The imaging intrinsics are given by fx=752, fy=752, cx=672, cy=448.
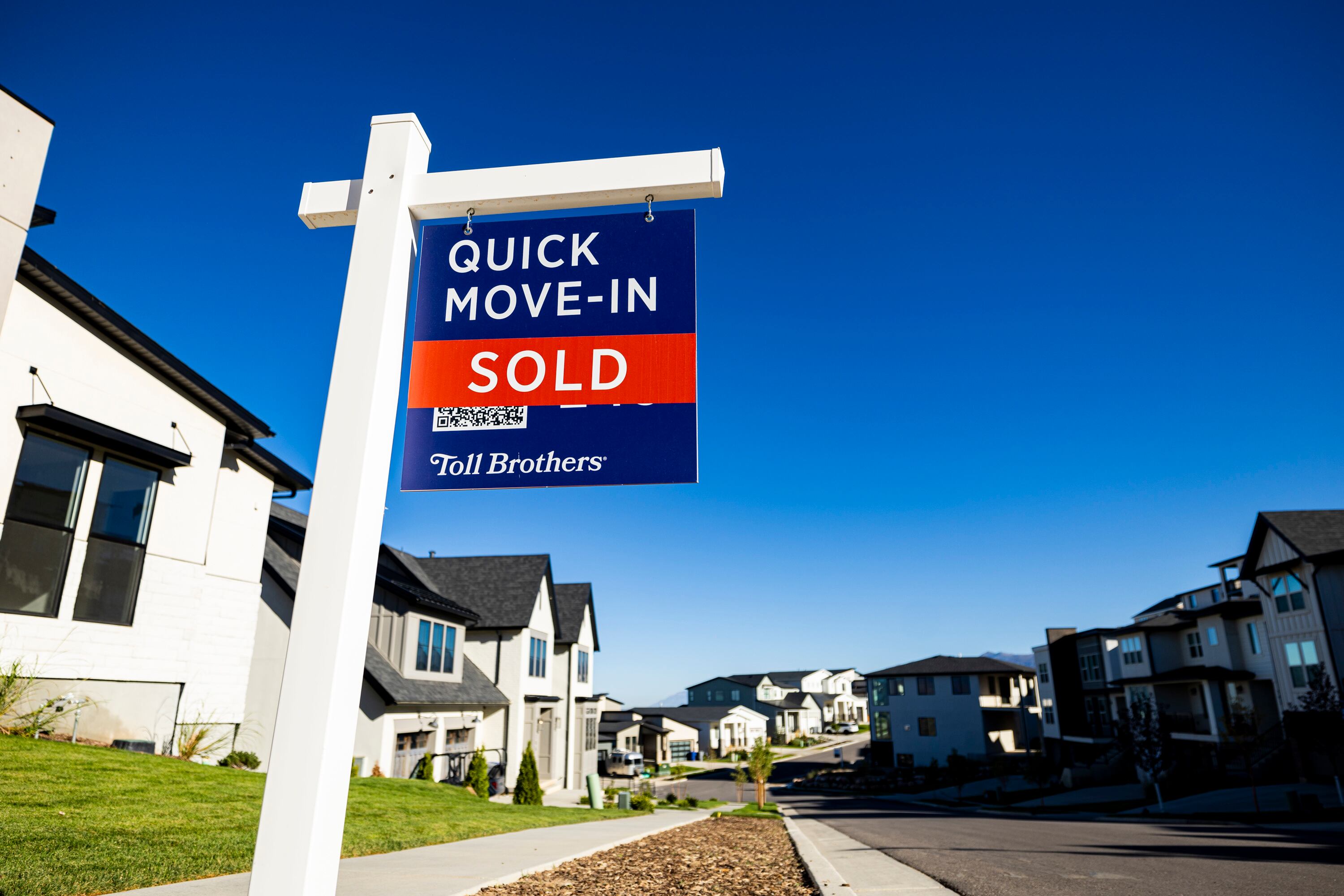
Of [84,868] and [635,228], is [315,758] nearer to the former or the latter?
[635,228]

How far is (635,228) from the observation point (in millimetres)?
3842

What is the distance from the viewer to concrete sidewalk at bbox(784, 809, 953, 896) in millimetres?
8414

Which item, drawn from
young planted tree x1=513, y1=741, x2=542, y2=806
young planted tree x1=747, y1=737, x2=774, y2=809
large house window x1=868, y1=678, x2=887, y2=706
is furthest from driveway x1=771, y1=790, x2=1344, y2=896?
large house window x1=868, y1=678, x2=887, y2=706

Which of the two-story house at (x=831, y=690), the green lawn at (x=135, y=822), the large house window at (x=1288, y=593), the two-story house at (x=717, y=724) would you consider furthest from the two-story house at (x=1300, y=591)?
the two-story house at (x=831, y=690)

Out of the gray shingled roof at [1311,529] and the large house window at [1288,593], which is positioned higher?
the gray shingled roof at [1311,529]

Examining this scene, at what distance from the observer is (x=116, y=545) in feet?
44.9

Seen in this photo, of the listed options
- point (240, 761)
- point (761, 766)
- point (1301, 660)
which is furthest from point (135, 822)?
point (1301, 660)

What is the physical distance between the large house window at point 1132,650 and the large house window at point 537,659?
36.9 meters

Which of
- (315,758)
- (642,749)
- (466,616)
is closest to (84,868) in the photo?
(315,758)

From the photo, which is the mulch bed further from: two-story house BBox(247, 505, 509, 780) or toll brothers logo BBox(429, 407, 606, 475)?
two-story house BBox(247, 505, 509, 780)

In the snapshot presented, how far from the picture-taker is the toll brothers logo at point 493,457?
3574 millimetres

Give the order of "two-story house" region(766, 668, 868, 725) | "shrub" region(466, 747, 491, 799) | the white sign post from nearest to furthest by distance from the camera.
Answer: the white sign post → "shrub" region(466, 747, 491, 799) → "two-story house" region(766, 668, 868, 725)

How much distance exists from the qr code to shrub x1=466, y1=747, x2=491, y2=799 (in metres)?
23.1

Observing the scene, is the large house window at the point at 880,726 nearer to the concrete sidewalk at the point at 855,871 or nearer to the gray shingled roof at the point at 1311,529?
the gray shingled roof at the point at 1311,529
